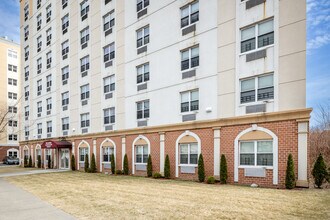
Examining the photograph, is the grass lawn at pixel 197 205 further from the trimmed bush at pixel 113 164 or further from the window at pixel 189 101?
the trimmed bush at pixel 113 164

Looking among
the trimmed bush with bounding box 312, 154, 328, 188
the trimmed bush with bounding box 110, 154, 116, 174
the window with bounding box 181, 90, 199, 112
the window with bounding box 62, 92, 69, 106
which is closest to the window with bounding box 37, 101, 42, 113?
the window with bounding box 62, 92, 69, 106

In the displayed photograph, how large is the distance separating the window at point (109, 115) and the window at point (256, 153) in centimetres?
1283

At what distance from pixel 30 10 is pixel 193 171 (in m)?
36.1

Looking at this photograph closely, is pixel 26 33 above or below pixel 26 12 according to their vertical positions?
below

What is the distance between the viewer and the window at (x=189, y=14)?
17.2 m

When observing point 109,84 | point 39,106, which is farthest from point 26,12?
point 109,84

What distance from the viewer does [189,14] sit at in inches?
→ 692

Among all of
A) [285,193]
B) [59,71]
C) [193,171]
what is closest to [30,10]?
[59,71]

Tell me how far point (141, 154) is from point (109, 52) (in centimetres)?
1029

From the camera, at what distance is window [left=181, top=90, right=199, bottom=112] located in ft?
55.6

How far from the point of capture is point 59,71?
3088 cm

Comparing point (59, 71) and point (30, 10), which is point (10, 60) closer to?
point (30, 10)

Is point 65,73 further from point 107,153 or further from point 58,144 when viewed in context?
point 107,153

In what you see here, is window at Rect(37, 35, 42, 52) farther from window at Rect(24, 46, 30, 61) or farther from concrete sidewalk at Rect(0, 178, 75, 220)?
concrete sidewalk at Rect(0, 178, 75, 220)
